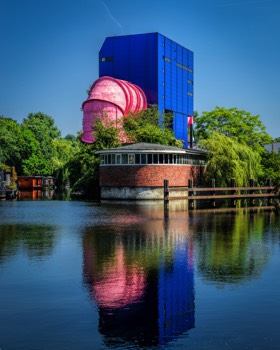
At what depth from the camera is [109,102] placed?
254 feet

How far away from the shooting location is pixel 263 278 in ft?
52.0

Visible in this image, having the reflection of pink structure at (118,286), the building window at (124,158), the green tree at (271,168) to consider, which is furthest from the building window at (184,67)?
the reflection of pink structure at (118,286)

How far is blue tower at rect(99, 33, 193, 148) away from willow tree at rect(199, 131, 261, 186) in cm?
2750

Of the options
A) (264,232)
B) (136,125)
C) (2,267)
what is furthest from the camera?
(136,125)

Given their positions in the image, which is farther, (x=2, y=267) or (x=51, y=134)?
(x=51, y=134)

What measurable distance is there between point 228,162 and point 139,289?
4349 cm

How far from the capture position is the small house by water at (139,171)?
175ft

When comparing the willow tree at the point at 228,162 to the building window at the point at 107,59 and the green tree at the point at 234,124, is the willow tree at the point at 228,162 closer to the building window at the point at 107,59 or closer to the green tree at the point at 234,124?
the green tree at the point at 234,124

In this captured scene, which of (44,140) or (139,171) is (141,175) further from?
(44,140)

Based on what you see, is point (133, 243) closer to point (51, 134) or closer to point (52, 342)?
point (52, 342)

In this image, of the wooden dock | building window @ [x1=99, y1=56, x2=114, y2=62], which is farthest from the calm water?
building window @ [x1=99, y1=56, x2=114, y2=62]

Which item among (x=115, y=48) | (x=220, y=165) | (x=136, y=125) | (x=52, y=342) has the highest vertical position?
(x=115, y=48)

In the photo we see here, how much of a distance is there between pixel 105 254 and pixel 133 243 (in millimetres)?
2950

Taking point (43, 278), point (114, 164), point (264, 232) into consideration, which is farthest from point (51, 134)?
point (43, 278)
